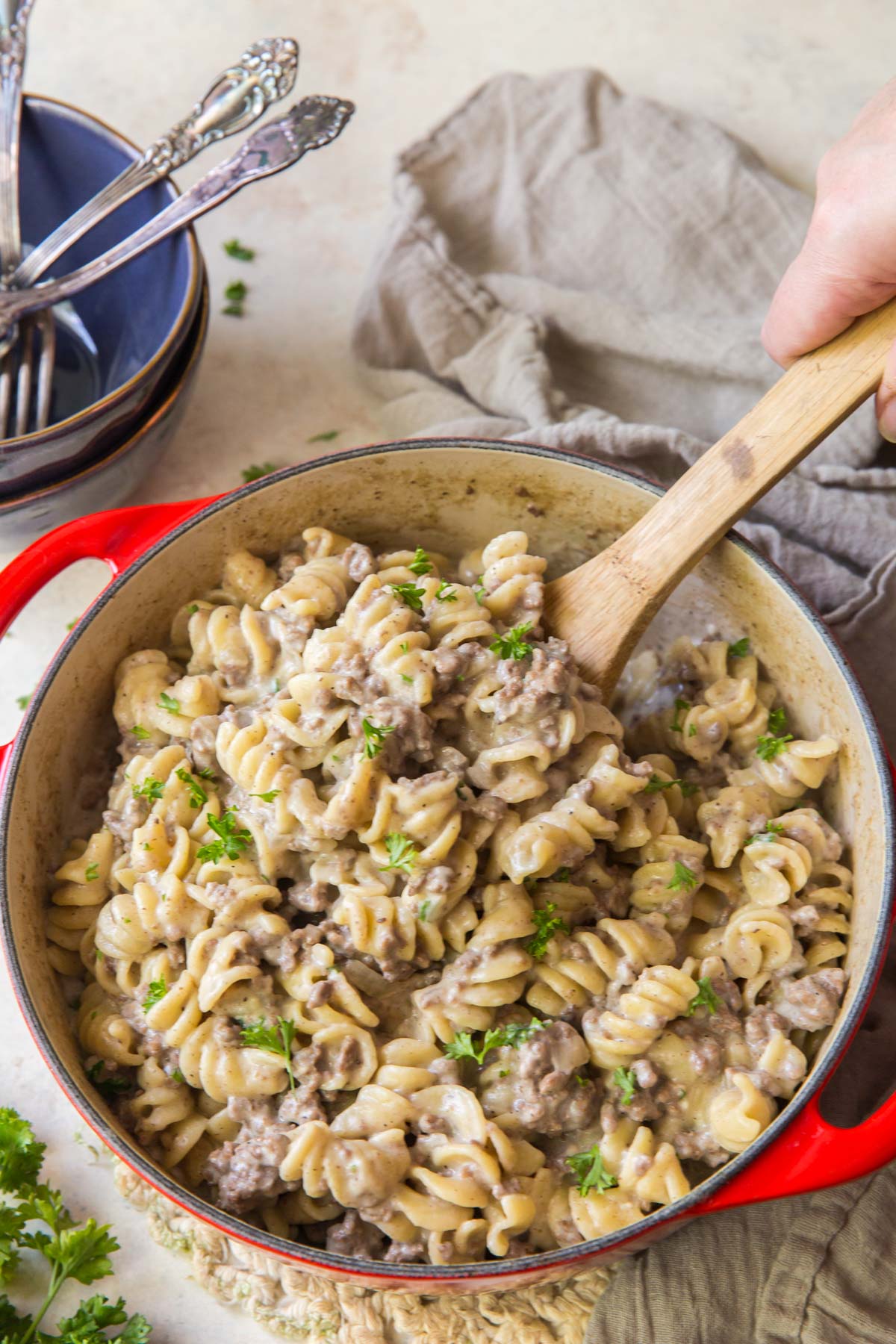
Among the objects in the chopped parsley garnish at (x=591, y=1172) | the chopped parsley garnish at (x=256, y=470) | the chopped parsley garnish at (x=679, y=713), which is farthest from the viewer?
the chopped parsley garnish at (x=256, y=470)

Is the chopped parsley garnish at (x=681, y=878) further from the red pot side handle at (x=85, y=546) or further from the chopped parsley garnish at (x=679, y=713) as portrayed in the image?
the red pot side handle at (x=85, y=546)

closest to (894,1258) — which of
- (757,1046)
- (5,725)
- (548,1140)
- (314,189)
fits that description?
(757,1046)

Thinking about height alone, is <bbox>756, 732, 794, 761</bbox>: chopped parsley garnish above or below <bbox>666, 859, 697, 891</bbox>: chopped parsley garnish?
above

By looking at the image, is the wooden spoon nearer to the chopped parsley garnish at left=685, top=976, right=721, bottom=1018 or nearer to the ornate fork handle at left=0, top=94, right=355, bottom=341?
the chopped parsley garnish at left=685, top=976, right=721, bottom=1018

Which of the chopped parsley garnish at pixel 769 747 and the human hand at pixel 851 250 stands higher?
the human hand at pixel 851 250

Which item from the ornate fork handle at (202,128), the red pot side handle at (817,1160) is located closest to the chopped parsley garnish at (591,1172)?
the red pot side handle at (817,1160)

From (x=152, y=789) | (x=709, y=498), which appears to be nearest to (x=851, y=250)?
(x=709, y=498)

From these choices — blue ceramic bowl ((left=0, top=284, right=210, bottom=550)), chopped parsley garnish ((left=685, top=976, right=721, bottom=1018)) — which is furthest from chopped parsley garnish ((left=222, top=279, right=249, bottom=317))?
chopped parsley garnish ((left=685, top=976, right=721, bottom=1018))
